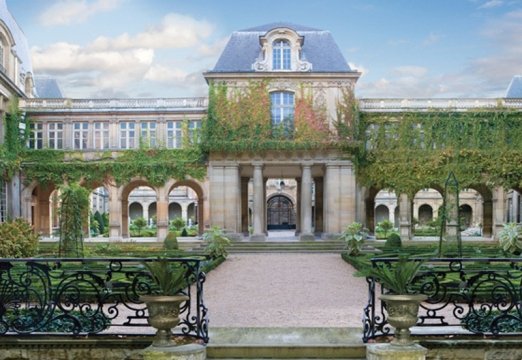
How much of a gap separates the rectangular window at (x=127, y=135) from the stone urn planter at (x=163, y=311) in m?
31.4

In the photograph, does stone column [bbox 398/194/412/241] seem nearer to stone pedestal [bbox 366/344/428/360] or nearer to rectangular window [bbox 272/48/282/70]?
rectangular window [bbox 272/48/282/70]

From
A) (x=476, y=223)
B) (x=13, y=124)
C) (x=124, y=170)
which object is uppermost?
(x=13, y=124)

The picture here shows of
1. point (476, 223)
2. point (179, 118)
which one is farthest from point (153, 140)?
point (476, 223)

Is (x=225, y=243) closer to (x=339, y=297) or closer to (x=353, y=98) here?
(x=339, y=297)

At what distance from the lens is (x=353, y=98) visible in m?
34.6

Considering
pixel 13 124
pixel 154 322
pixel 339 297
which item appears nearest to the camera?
pixel 154 322

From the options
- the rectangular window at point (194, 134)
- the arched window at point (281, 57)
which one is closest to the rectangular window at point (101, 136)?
the rectangular window at point (194, 134)

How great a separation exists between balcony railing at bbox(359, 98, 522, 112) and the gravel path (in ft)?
53.0

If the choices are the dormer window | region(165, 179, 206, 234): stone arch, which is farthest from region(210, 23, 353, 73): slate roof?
region(165, 179, 206, 234): stone arch

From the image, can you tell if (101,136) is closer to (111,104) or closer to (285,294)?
(111,104)

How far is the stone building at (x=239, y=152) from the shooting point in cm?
3428

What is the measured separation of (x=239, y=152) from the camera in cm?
3416

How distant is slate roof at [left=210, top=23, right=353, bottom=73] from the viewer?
3528 centimetres

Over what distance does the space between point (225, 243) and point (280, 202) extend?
36205 mm
